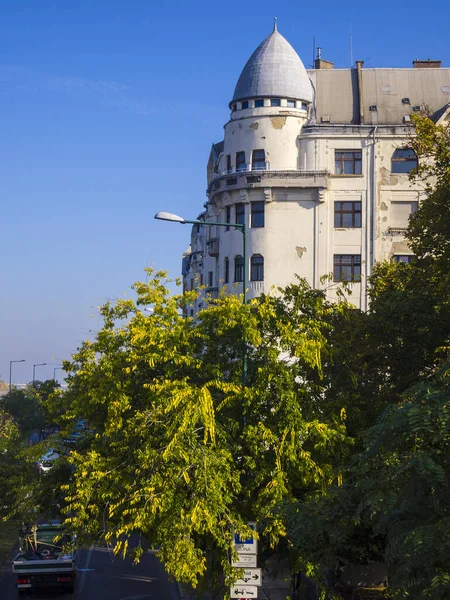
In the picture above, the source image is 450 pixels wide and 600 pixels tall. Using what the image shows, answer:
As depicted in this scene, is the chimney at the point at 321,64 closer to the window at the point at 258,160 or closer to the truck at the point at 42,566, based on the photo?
the window at the point at 258,160

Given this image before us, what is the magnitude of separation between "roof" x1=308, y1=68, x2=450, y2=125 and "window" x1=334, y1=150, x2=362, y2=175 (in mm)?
1878

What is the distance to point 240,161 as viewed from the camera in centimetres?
4756

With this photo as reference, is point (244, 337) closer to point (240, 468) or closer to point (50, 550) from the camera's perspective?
point (240, 468)

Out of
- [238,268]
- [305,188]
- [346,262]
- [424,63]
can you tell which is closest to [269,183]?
[305,188]

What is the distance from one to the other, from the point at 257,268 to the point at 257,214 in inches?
104

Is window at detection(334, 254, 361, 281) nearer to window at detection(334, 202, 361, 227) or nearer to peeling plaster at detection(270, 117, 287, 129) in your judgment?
window at detection(334, 202, 361, 227)

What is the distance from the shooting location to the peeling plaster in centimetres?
4703

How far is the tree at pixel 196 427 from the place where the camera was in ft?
62.7

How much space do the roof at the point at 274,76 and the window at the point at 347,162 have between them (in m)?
3.32

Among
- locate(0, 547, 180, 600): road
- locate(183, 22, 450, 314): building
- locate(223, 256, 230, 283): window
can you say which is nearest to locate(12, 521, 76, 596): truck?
locate(0, 547, 180, 600): road

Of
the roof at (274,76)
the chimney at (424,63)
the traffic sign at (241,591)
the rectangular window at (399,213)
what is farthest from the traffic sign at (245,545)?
the chimney at (424,63)

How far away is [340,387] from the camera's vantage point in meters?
22.3

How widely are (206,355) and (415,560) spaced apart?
34.3 ft

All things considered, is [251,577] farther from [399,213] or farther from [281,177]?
[399,213]
